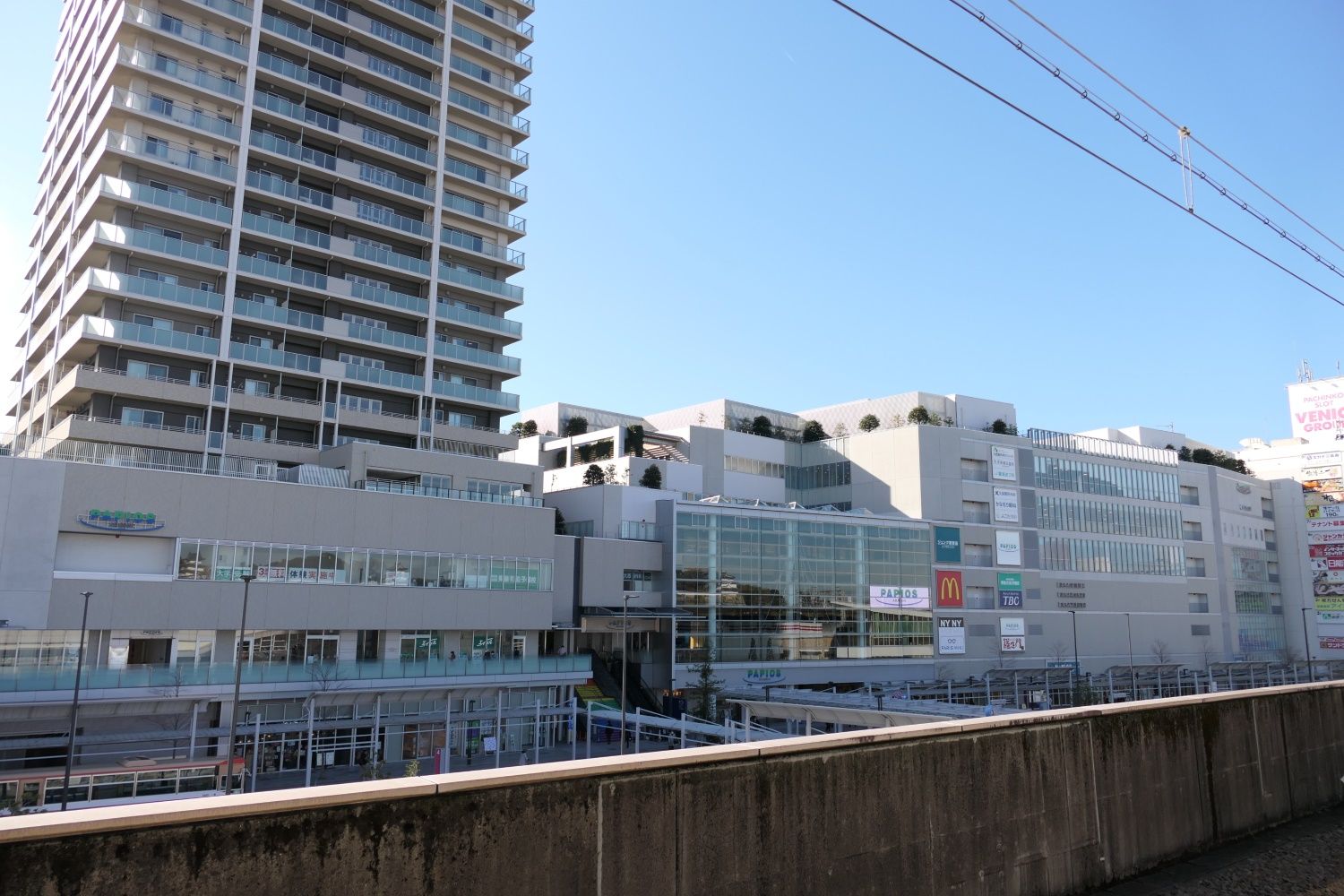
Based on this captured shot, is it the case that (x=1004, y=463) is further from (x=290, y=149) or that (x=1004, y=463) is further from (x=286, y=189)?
(x=290, y=149)

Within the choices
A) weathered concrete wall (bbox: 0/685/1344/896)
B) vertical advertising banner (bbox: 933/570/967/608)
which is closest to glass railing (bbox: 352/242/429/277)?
vertical advertising banner (bbox: 933/570/967/608)

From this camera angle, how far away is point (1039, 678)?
72688mm

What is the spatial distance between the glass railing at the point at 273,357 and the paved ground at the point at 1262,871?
5558cm

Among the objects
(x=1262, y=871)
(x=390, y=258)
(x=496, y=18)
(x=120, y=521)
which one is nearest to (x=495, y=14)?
(x=496, y=18)

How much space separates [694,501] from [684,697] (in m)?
13.6

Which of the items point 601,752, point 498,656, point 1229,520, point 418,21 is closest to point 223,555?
point 498,656

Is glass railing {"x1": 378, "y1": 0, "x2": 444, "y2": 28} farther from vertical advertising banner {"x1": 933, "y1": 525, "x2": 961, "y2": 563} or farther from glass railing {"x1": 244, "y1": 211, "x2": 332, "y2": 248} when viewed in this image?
vertical advertising banner {"x1": 933, "y1": 525, "x2": 961, "y2": 563}

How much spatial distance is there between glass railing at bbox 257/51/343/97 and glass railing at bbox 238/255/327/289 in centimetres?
1194

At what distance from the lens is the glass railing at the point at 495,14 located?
6969cm

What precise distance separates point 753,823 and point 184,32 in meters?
63.4

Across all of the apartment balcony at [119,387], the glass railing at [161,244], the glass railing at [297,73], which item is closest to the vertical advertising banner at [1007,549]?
the glass railing at [297,73]

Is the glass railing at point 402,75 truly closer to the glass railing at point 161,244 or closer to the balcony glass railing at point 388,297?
the balcony glass railing at point 388,297

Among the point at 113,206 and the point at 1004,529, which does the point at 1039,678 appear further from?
the point at 113,206

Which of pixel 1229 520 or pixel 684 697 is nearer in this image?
pixel 684 697
